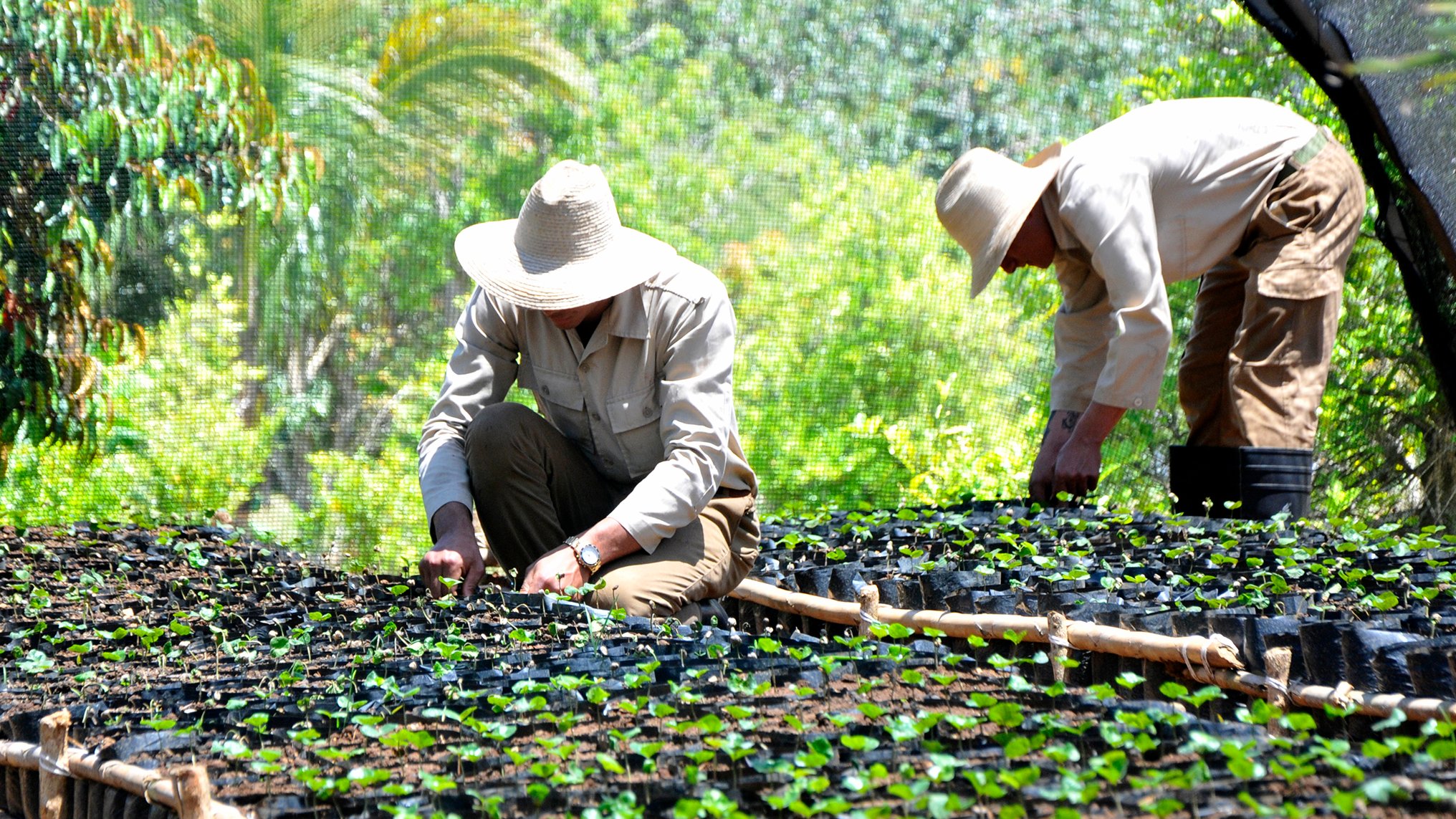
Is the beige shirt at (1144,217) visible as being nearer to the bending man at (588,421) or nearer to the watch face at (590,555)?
the bending man at (588,421)

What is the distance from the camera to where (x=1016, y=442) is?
605cm

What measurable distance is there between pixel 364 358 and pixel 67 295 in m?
1.27

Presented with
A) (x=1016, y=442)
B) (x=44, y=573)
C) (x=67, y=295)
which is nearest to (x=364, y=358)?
(x=67, y=295)

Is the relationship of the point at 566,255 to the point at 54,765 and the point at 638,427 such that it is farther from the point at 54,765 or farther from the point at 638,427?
the point at 54,765

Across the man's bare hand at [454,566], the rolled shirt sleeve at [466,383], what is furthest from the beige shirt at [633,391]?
the man's bare hand at [454,566]

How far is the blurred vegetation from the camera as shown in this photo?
→ 557 centimetres

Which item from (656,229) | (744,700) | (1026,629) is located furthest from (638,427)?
(656,229)

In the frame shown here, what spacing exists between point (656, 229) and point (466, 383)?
3142 millimetres

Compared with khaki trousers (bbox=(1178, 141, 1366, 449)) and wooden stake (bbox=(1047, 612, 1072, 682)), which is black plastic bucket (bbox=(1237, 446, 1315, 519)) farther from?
wooden stake (bbox=(1047, 612, 1072, 682))

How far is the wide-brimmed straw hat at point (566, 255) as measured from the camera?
2873 mm

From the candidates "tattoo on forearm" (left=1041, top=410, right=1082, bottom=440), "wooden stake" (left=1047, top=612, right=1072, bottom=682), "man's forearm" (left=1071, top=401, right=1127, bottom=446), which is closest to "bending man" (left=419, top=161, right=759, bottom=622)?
"wooden stake" (left=1047, top=612, right=1072, bottom=682)

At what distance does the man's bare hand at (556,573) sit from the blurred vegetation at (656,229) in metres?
2.86

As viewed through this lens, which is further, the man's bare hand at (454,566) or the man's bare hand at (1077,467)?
the man's bare hand at (1077,467)

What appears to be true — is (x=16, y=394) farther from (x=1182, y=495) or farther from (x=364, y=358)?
(x=1182, y=495)
